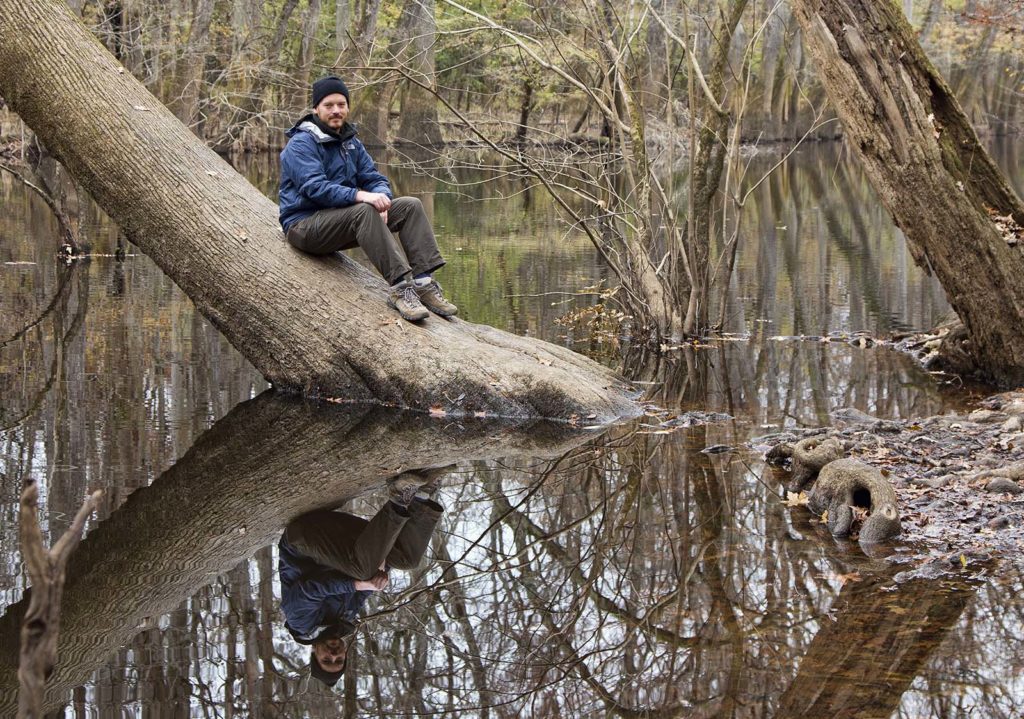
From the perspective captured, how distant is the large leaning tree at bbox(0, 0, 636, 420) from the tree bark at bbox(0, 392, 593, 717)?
283 millimetres

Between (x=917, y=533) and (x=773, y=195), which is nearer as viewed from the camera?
(x=917, y=533)

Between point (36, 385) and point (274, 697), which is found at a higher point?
point (274, 697)

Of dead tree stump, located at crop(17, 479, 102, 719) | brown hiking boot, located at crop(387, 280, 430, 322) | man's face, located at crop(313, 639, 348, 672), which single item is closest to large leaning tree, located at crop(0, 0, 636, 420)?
brown hiking boot, located at crop(387, 280, 430, 322)

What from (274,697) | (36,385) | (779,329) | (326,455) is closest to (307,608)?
(274,697)

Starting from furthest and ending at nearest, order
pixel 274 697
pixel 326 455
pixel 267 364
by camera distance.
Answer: pixel 267 364, pixel 326 455, pixel 274 697

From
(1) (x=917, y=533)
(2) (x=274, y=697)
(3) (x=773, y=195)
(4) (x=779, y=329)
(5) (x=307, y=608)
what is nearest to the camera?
(2) (x=274, y=697)

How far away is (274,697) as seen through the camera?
136 inches

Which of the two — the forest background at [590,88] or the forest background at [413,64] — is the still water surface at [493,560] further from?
the forest background at [413,64]

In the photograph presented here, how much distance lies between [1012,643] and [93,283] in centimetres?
1039

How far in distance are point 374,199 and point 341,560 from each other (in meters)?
3.13

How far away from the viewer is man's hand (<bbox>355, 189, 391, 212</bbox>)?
7.24 meters

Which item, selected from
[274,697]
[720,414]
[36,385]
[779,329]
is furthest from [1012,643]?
[779,329]

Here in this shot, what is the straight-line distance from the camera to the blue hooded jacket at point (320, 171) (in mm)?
7242

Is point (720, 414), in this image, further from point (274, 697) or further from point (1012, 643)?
point (274, 697)
